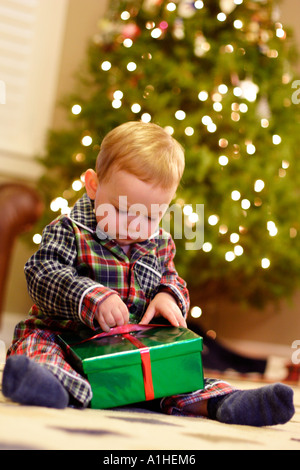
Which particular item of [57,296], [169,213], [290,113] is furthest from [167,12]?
[57,296]

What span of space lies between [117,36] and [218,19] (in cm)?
40

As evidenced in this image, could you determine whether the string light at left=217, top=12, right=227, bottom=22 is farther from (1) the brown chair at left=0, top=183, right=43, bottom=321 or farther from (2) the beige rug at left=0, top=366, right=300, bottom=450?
(2) the beige rug at left=0, top=366, right=300, bottom=450

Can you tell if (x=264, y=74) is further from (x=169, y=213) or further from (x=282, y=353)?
(x=282, y=353)

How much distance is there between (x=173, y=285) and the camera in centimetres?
102

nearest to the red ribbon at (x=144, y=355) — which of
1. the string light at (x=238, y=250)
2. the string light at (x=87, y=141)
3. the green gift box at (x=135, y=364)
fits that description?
the green gift box at (x=135, y=364)

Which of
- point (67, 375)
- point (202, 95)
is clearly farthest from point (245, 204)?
point (67, 375)

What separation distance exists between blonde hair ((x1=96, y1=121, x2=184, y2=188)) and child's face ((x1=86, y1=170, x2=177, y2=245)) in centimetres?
1

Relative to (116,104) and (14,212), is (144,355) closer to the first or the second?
(14,212)

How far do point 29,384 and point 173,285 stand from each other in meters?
0.37

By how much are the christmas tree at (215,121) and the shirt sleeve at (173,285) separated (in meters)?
0.99

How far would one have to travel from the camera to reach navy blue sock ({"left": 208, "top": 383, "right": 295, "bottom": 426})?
2.61ft

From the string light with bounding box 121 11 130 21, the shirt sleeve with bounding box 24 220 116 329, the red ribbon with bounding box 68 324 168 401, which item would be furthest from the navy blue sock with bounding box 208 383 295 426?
the string light with bounding box 121 11 130 21

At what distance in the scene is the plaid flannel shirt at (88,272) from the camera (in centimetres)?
89

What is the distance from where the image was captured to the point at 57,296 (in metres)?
0.90
